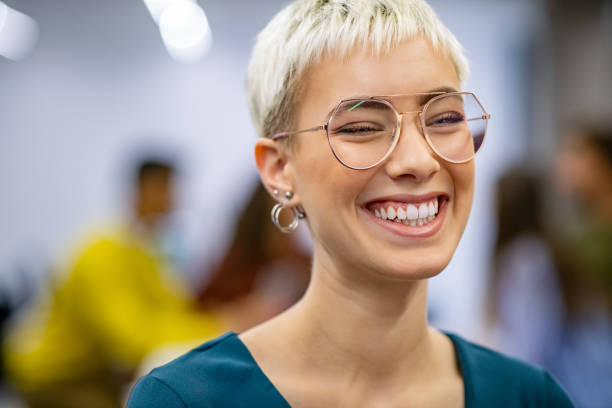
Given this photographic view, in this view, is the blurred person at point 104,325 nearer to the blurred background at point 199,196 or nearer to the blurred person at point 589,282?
the blurred background at point 199,196

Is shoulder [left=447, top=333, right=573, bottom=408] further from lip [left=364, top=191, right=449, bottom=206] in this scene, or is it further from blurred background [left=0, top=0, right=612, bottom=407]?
blurred background [left=0, top=0, right=612, bottom=407]

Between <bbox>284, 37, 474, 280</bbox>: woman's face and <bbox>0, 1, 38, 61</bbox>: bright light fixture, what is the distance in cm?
498

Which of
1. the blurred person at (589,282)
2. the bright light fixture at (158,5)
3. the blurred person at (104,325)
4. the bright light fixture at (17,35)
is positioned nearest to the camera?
the blurred person at (589,282)

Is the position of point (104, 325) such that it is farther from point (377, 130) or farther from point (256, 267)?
point (377, 130)

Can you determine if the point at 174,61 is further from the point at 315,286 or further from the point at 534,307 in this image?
the point at 315,286

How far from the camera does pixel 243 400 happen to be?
3.62 feet

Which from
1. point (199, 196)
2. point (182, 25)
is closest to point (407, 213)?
point (182, 25)

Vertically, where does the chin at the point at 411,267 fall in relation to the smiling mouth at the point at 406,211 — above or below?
below

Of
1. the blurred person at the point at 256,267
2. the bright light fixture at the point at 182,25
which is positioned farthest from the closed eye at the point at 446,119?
the bright light fixture at the point at 182,25

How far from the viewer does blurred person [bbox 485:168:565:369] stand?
2799 mm

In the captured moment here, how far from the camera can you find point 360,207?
3.55 feet

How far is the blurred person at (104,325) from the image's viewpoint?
9.09 ft

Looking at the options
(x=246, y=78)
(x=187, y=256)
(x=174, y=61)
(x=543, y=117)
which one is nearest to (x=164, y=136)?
(x=174, y=61)

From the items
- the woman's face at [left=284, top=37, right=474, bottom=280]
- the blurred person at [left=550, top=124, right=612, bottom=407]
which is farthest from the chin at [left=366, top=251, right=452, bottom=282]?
the blurred person at [left=550, top=124, right=612, bottom=407]
